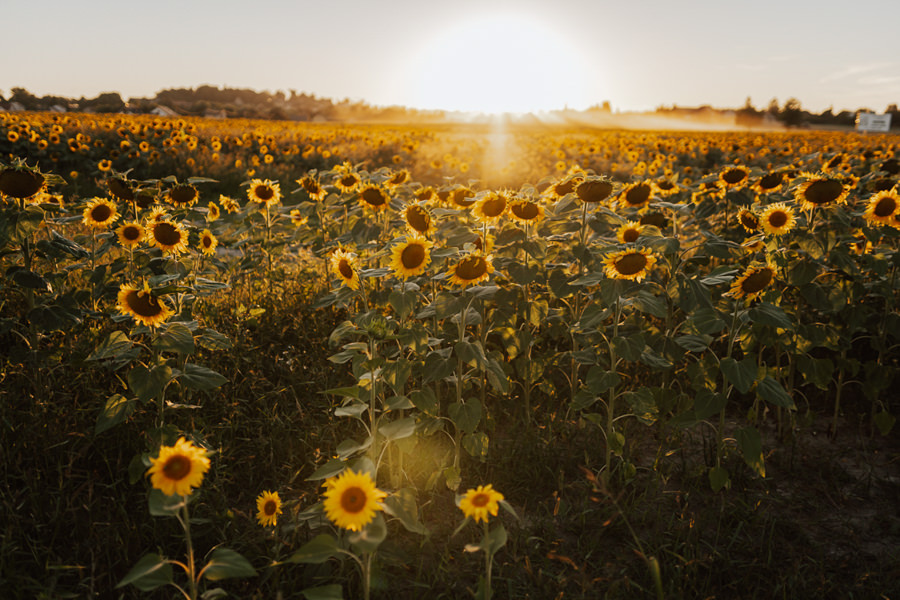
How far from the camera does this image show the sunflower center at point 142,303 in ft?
7.84

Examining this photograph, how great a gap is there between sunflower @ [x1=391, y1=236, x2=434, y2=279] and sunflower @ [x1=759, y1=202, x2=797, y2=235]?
1865 millimetres

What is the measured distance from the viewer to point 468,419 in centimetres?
262

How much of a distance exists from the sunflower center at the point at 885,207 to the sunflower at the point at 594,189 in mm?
1818

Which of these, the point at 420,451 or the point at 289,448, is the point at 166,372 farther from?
the point at 420,451

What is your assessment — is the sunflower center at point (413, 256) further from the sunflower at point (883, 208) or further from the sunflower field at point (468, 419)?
the sunflower at point (883, 208)

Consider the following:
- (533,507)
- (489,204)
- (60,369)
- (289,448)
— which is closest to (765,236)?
(489,204)

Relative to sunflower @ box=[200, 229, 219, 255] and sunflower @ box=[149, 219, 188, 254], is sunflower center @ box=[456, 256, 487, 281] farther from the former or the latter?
sunflower @ box=[200, 229, 219, 255]

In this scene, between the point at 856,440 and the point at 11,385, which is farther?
the point at 856,440

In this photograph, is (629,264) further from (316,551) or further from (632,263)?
(316,551)

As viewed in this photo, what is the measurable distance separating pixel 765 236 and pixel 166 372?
9.56 ft

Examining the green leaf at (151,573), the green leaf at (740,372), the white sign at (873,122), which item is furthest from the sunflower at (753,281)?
the white sign at (873,122)

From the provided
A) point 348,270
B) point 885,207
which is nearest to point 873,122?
point 885,207

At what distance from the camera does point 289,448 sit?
3.12 meters

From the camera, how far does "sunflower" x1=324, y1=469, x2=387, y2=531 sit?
173 centimetres
